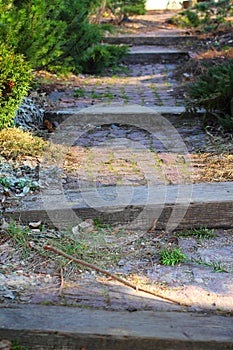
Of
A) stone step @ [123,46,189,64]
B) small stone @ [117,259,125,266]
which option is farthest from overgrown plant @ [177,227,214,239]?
stone step @ [123,46,189,64]

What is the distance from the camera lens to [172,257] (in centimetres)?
290

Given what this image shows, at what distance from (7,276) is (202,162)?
2066 millimetres

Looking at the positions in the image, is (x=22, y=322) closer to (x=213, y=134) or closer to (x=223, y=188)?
(x=223, y=188)

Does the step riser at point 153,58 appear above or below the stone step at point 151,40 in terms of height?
below

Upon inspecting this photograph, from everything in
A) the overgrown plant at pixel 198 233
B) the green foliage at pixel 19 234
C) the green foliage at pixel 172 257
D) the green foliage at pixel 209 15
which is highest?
the green foliage at pixel 209 15

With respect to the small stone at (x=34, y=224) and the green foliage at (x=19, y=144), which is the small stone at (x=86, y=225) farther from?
the green foliage at (x=19, y=144)

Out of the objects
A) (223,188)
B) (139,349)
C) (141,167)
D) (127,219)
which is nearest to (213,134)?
(141,167)

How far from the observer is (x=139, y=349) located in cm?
213

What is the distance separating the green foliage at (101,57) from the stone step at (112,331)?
5.61 meters

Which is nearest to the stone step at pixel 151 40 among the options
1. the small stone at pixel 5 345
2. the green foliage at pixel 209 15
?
the green foliage at pixel 209 15

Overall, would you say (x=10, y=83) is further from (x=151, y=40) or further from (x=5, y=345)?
(x=151, y=40)

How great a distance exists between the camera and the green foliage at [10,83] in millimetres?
4180

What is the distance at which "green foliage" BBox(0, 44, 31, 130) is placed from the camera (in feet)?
13.7

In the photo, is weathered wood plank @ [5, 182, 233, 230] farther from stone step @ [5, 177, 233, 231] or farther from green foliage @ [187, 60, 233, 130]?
green foliage @ [187, 60, 233, 130]
